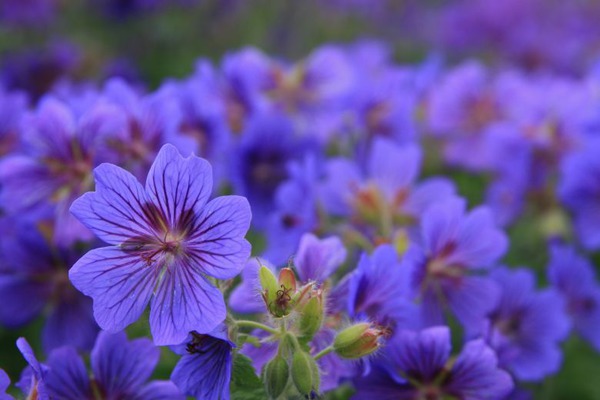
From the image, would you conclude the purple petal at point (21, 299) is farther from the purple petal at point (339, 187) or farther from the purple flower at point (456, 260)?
the purple flower at point (456, 260)

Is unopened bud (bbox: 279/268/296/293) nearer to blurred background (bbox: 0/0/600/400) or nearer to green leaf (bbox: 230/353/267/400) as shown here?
green leaf (bbox: 230/353/267/400)

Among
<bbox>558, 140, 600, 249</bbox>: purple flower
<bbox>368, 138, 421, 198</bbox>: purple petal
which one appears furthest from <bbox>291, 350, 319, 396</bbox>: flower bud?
<bbox>558, 140, 600, 249</bbox>: purple flower

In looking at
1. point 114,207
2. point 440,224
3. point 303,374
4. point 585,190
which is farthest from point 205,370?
point 585,190

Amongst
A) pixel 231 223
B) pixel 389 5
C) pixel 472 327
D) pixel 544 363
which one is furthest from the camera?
pixel 389 5

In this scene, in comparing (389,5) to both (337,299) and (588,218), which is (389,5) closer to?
(588,218)

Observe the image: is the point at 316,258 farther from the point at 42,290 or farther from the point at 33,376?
the point at 42,290

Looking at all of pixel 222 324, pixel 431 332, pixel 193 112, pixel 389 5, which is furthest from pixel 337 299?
pixel 389 5
